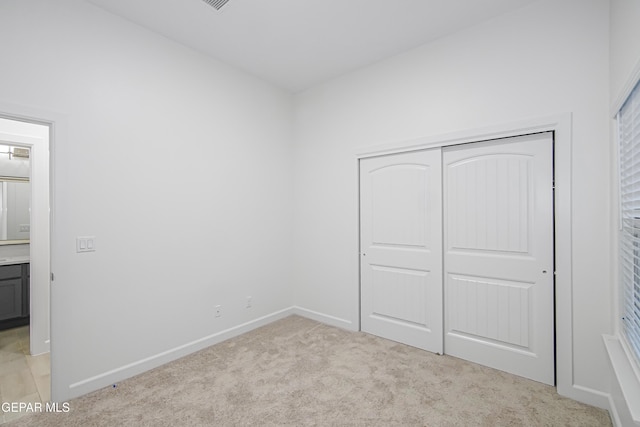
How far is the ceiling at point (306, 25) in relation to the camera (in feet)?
7.53

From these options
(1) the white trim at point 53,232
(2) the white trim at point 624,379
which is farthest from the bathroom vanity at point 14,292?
(2) the white trim at point 624,379

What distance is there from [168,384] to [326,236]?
2116 mm

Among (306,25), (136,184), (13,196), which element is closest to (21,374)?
(136,184)

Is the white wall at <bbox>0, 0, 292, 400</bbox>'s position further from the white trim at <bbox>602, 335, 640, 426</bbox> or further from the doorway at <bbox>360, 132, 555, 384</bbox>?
the white trim at <bbox>602, 335, 640, 426</bbox>

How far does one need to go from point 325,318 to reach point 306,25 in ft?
10.3

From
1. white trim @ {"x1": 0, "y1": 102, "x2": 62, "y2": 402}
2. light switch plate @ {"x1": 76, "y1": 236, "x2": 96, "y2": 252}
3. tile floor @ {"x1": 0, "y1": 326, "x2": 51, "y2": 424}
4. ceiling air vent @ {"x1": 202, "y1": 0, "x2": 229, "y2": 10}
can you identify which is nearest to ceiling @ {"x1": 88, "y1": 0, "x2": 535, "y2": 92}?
ceiling air vent @ {"x1": 202, "y1": 0, "x2": 229, "y2": 10}

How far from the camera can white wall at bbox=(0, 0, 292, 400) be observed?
6.93ft

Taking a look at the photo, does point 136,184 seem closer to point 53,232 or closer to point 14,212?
point 53,232

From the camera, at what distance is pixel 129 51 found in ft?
8.09

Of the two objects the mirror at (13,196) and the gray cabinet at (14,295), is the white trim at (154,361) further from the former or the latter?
the mirror at (13,196)

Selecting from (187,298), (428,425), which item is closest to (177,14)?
(187,298)

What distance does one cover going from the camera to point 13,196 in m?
4.04

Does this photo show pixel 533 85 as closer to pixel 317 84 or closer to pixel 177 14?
pixel 317 84

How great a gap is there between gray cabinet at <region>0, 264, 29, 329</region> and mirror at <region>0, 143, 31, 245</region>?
477 millimetres
